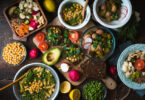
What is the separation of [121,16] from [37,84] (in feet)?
4.57

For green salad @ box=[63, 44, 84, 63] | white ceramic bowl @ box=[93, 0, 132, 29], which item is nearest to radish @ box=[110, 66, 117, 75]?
green salad @ box=[63, 44, 84, 63]

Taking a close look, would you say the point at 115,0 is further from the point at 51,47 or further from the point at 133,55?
the point at 51,47

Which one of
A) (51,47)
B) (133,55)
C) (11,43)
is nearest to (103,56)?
(133,55)

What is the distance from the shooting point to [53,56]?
243 centimetres

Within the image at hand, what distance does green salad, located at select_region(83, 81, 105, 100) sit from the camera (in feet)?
8.07

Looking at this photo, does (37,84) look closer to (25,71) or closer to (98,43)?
(25,71)

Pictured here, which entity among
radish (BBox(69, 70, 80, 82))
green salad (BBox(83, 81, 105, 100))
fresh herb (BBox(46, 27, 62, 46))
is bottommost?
green salad (BBox(83, 81, 105, 100))

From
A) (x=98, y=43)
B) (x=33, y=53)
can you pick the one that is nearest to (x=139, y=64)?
(x=98, y=43)

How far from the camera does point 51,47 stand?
2490mm

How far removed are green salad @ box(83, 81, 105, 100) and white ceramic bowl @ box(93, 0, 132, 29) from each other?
0.79m

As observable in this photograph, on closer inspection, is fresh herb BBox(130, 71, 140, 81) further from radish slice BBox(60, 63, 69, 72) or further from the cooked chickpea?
the cooked chickpea

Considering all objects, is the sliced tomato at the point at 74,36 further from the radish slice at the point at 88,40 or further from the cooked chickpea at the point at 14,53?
the cooked chickpea at the point at 14,53

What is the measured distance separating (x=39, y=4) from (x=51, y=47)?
58 centimetres

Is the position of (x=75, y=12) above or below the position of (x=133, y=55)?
above
